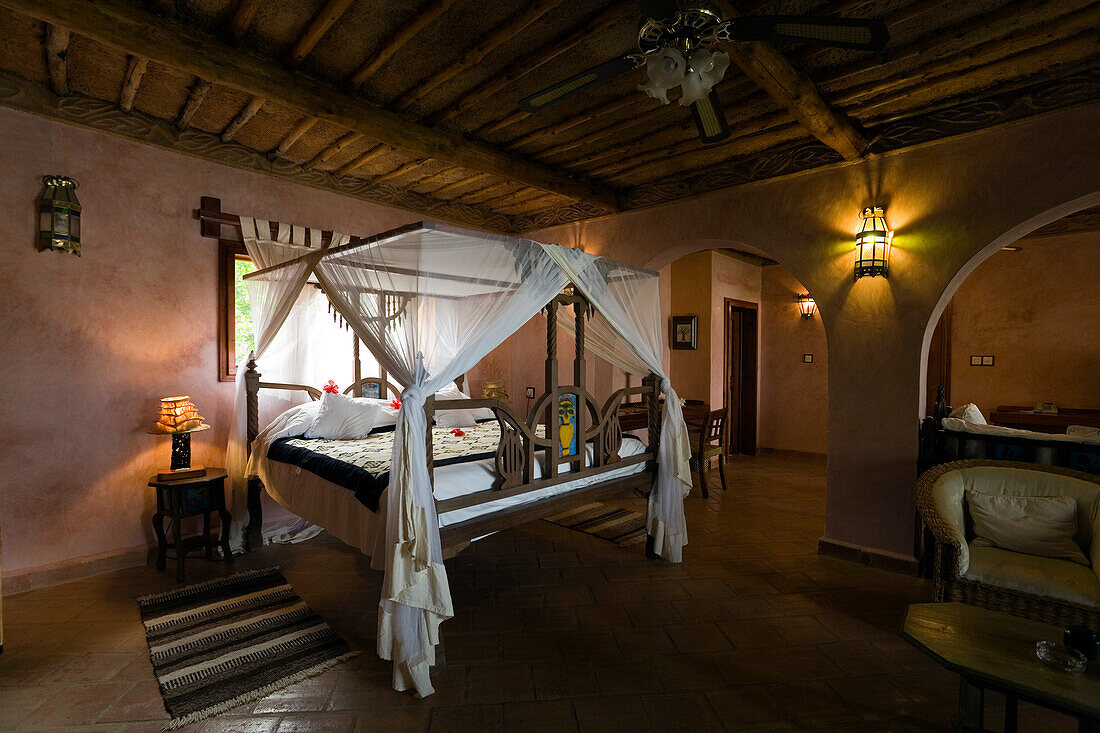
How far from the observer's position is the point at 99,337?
338 cm

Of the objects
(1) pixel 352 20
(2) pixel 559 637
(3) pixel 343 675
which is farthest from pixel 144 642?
(1) pixel 352 20

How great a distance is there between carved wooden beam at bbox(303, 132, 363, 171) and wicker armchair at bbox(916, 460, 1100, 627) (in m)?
3.91

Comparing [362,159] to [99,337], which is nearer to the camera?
[99,337]

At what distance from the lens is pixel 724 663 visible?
2.41 m

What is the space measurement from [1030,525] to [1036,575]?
33 cm

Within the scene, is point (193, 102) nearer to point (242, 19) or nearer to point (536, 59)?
point (242, 19)

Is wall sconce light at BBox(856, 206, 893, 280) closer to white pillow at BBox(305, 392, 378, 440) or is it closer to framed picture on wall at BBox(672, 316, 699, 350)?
framed picture on wall at BBox(672, 316, 699, 350)

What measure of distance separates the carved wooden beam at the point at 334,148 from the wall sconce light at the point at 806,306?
565cm

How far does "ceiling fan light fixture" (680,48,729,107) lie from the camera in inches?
69.4

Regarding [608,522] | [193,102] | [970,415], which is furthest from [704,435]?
[193,102]

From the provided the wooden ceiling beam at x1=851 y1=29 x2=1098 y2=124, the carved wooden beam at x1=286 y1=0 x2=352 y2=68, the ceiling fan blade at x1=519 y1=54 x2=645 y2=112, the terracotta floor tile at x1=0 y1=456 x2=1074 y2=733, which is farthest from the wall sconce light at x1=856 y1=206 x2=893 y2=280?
the carved wooden beam at x1=286 y1=0 x2=352 y2=68

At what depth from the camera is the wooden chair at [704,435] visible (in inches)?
Result: 204

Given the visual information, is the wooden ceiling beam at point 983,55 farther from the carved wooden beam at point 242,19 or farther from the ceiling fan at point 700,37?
the carved wooden beam at point 242,19

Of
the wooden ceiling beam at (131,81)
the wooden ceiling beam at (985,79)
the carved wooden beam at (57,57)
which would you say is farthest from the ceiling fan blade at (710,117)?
the carved wooden beam at (57,57)
